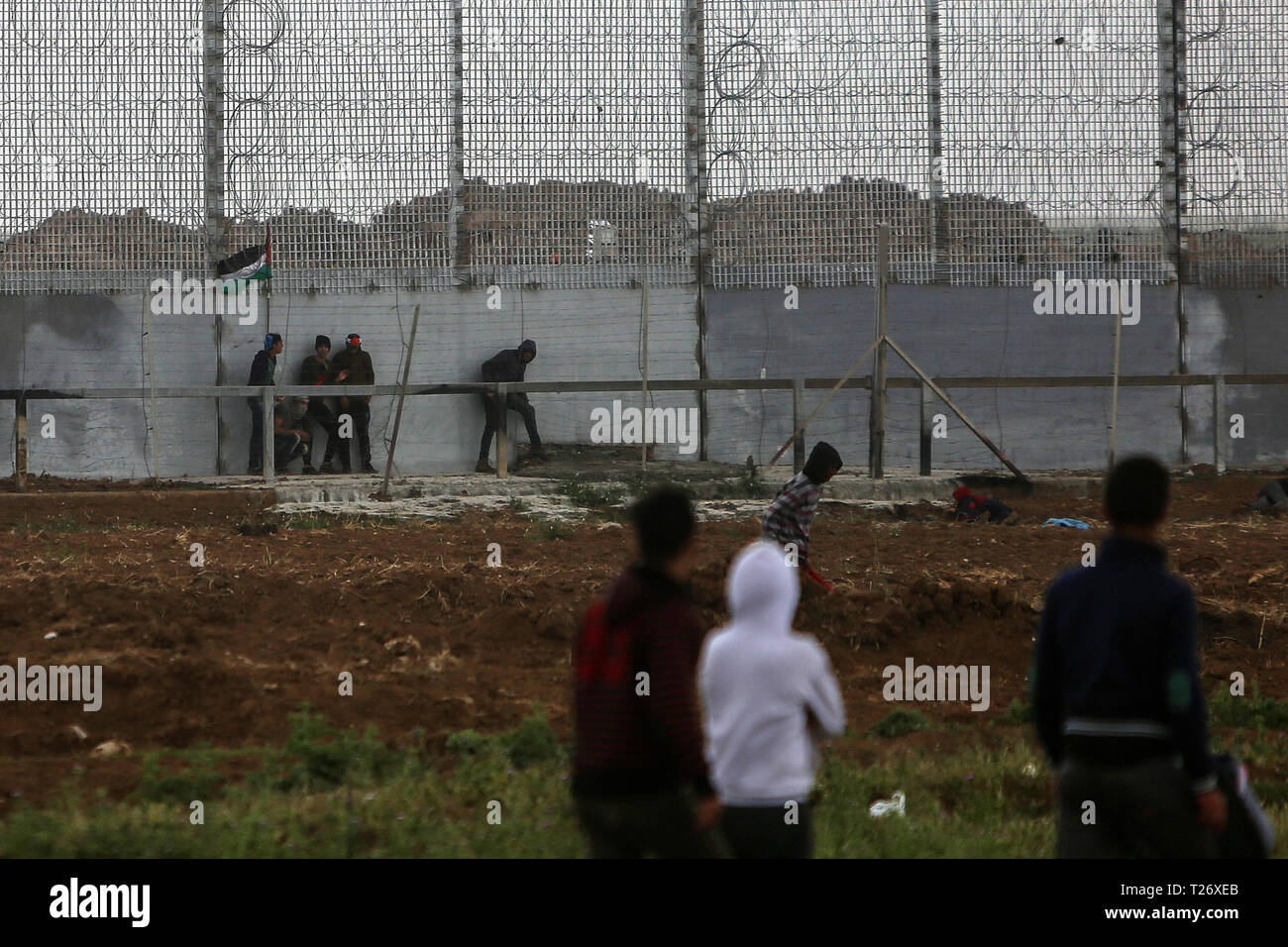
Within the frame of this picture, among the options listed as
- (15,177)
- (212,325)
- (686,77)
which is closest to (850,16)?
(686,77)

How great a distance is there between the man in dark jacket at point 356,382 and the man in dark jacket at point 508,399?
1438 mm

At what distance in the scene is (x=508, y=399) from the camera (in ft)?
57.7

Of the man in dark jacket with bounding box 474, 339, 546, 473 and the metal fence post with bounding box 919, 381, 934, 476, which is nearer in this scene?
the metal fence post with bounding box 919, 381, 934, 476

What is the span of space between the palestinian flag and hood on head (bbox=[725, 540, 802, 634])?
48.3 ft

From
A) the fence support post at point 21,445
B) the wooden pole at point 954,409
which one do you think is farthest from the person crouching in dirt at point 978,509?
the fence support post at point 21,445

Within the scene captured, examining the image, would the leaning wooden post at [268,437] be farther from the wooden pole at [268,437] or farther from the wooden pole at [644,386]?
the wooden pole at [644,386]

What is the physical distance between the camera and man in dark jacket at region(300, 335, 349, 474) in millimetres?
17656

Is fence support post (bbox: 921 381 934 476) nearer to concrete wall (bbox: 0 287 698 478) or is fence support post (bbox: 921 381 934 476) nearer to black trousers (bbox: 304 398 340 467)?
concrete wall (bbox: 0 287 698 478)

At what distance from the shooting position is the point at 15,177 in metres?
18.5

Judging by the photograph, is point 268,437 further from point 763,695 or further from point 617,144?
point 763,695

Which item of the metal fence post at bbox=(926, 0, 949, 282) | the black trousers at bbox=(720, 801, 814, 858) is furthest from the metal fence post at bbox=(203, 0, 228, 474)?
the black trousers at bbox=(720, 801, 814, 858)

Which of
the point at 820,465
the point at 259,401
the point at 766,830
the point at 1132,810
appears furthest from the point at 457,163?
the point at 1132,810

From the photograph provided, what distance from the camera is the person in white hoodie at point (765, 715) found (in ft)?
12.3

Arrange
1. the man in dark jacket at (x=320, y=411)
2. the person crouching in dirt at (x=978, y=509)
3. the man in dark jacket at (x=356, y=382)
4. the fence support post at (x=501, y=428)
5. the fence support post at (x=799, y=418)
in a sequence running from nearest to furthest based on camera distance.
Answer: the person crouching in dirt at (x=978, y=509) < the fence support post at (x=799, y=418) < the fence support post at (x=501, y=428) < the man in dark jacket at (x=320, y=411) < the man in dark jacket at (x=356, y=382)
